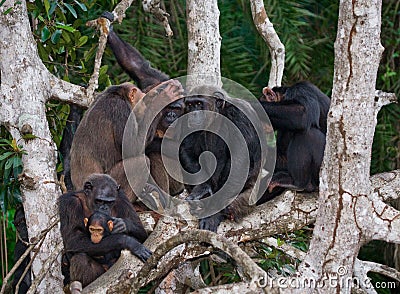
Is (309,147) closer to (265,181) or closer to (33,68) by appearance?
(265,181)

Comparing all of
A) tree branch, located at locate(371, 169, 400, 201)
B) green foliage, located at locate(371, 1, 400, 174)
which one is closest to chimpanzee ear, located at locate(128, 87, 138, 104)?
tree branch, located at locate(371, 169, 400, 201)

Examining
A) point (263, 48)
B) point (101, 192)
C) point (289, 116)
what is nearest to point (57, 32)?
point (101, 192)

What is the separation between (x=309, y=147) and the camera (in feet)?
19.2

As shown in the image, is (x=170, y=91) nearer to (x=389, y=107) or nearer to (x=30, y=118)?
(x=30, y=118)

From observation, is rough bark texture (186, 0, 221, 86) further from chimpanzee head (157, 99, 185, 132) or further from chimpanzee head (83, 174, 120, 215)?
chimpanzee head (83, 174, 120, 215)

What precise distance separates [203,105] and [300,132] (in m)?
0.86

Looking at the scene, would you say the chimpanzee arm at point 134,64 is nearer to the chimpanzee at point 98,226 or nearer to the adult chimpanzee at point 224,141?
the adult chimpanzee at point 224,141

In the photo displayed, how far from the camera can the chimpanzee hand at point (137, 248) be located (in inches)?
191

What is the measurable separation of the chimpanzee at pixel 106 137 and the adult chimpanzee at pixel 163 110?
79 mm

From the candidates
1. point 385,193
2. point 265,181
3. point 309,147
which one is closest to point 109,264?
point 265,181

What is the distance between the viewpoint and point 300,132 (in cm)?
589

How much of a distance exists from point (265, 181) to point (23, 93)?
2.13 metres

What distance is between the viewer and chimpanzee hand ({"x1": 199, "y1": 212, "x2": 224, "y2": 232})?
5191 mm

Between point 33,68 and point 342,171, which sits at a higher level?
point 33,68
